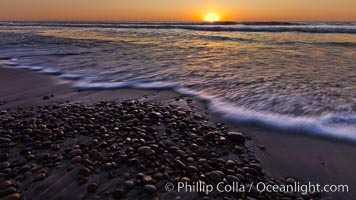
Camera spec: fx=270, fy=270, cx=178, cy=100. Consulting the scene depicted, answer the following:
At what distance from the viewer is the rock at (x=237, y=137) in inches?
151

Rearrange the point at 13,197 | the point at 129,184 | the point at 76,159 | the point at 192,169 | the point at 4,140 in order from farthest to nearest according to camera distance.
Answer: the point at 4,140
the point at 76,159
the point at 192,169
the point at 129,184
the point at 13,197

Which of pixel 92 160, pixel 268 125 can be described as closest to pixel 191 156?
pixel 92 160

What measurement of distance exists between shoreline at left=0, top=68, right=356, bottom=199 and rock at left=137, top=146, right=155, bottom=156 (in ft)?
4.45

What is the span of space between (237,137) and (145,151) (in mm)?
1352

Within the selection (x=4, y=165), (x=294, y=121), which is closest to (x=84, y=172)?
(x=4, y=165)

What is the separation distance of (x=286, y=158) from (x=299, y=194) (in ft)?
2.57

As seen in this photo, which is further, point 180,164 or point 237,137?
point 237,137

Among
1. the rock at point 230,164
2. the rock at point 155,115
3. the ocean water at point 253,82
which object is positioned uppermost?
the ocean water at point 253,82

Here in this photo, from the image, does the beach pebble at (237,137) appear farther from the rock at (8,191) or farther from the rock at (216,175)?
the rock at (8,191)

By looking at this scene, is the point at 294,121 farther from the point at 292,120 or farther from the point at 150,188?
the point at 150,188

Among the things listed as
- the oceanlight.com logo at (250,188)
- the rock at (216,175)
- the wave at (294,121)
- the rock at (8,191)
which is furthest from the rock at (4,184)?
the wave at (294,121)

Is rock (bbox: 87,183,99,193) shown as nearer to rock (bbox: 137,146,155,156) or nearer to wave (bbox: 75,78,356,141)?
rock (bbox: 137,146,155,156)

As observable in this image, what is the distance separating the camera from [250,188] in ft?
9.12

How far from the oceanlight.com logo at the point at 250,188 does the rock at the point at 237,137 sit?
100cm
